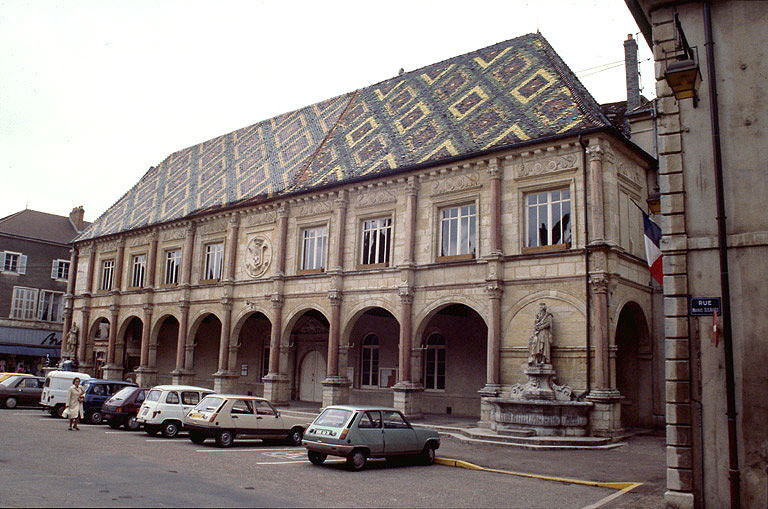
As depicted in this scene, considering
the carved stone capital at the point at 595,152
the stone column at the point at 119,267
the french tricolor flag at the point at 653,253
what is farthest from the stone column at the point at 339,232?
the stone column at the point at 119,267

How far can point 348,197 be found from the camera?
80.0 feet

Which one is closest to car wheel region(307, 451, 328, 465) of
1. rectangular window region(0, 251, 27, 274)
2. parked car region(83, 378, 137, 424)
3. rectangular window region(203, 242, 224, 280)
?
parked car region(83, 378, 137, 424)

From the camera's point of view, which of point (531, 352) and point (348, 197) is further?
point (348, 197)

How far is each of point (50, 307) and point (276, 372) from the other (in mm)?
27875

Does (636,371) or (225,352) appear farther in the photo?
(225,352)

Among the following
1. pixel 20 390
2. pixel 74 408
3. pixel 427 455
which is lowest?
pixel 427 455

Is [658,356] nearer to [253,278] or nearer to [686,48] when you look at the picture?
[686,48]

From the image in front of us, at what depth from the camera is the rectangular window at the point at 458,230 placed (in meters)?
20.9

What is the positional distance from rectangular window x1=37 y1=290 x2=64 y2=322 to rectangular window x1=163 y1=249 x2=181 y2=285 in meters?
18.3

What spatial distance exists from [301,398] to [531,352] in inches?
561

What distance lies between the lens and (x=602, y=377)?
56.3ft

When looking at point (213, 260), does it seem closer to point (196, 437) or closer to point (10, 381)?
point (10, 381)

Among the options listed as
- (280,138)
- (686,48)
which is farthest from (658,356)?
(280,138)

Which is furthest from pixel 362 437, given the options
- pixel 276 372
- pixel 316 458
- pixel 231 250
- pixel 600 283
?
pixel 231 250
